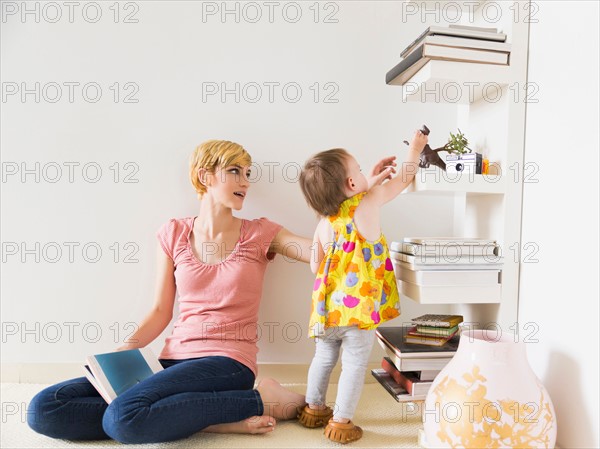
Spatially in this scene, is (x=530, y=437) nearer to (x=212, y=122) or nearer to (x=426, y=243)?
(x=426, y=243)

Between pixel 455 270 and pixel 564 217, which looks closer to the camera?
pixel 564 217

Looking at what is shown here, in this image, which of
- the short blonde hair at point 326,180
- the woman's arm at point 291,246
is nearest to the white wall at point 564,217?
the short blonde hair at point 326,180

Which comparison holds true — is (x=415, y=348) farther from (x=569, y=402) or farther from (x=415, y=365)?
(x=569, y=402)

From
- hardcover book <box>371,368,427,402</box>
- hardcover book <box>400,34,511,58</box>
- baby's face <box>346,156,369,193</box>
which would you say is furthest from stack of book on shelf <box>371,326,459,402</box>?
hardcover book <box>400,34,511,58</box>

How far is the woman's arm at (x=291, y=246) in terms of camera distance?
1.72m

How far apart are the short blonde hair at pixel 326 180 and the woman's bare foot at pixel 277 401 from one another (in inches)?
22.1

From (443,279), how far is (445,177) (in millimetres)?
287

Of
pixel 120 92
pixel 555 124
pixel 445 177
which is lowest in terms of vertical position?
pixel 445 177

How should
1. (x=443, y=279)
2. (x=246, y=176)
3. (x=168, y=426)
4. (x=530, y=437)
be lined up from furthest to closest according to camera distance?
(x=246, y=176) < (x=443, y=279) < (x=168, y=426) < (x=530, y=437)

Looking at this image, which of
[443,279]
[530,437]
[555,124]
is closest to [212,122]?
[443,279]

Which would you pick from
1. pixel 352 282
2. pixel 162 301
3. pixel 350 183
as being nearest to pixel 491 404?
pixel 352 282

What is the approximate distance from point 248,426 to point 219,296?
0.43m

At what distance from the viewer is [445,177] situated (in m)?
1.42

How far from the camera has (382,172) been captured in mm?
1538
